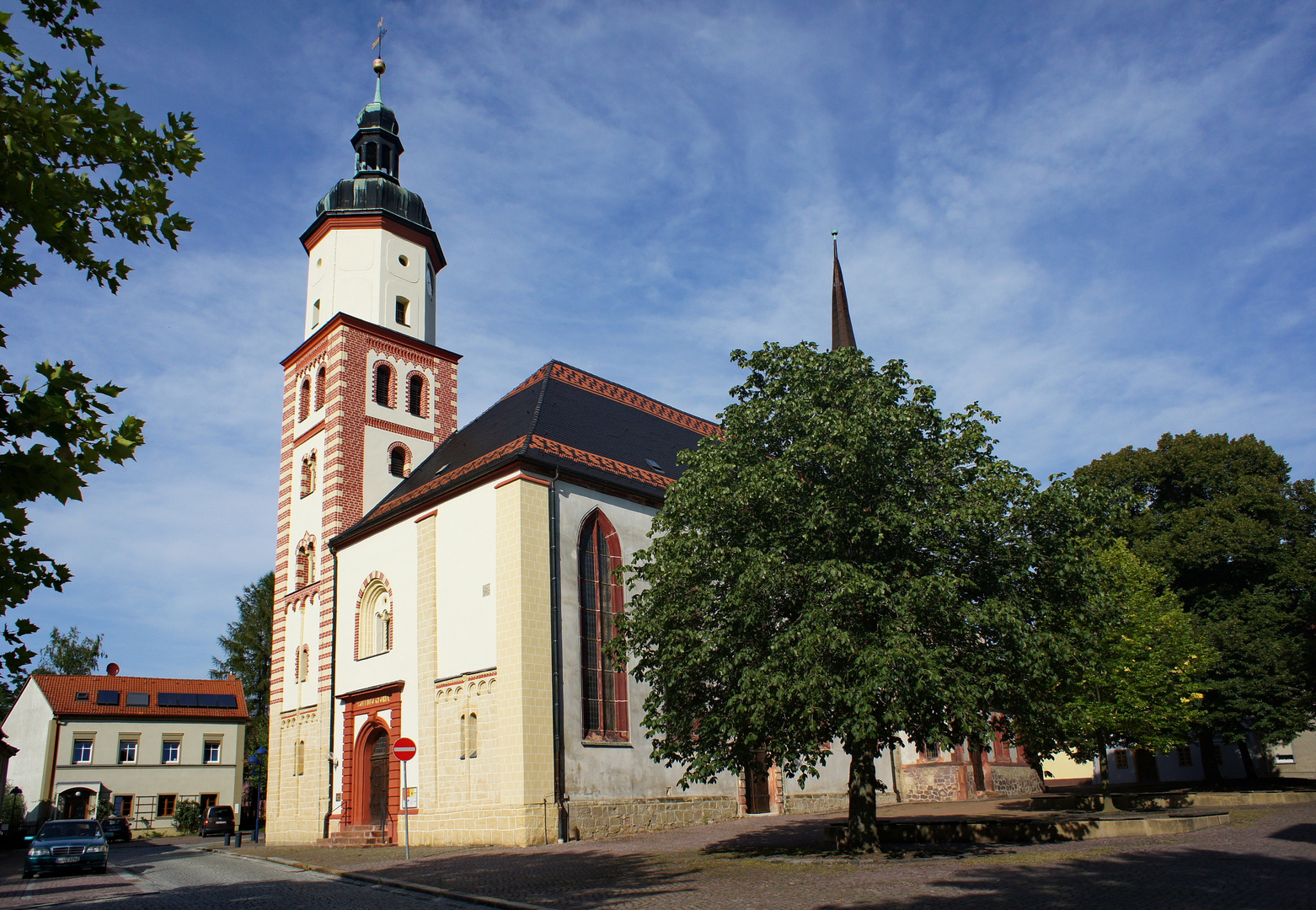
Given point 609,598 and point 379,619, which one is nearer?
point 609,598

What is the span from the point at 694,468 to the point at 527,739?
7.85 m

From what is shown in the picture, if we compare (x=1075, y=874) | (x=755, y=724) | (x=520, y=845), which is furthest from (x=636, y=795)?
(x=1075, y=874)

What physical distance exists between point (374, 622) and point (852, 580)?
17644mm

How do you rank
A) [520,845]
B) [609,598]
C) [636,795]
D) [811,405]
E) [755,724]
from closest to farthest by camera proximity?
1. [755,724]
2. [811,405]
3. [520,845]
4. [636,795]
5. [609,598]

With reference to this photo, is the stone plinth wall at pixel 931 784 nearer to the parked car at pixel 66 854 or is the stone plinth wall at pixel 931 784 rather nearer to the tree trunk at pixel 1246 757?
the tree trunk at pixel 1246 757

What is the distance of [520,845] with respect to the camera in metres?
19.4

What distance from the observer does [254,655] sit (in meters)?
56.2

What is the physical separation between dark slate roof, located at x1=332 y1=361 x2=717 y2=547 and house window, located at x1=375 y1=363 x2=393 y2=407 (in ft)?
8.35

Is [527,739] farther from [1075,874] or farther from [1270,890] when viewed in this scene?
[1270,890]

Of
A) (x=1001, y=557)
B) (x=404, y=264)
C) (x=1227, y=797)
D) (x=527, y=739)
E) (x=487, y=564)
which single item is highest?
(x=404, y=264)

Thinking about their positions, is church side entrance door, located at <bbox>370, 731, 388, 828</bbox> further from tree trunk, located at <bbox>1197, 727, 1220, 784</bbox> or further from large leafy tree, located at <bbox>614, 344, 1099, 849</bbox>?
tree trunk, located at <bbox>1197, 727, 1220, 784</bbox>

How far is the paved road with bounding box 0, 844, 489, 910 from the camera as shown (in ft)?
38.9

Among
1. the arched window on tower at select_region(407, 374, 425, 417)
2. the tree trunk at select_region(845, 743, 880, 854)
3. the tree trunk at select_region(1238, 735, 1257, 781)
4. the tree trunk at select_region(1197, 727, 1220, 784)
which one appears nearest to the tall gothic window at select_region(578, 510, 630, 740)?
the tree trunk at select_region(845, 743, 880, 854)

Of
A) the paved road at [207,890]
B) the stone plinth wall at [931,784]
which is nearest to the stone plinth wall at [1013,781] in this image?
the stone plinth wall at [931,784]
